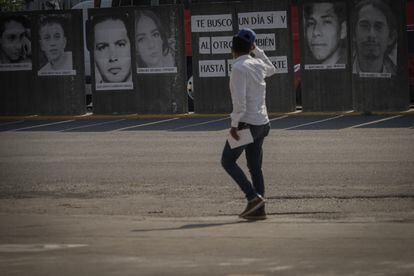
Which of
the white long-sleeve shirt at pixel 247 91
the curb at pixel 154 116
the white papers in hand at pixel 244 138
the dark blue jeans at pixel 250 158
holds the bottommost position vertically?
the curb at pixel 154 116

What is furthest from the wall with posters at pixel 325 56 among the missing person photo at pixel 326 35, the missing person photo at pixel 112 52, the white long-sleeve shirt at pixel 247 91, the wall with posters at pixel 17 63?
the white long-sleeve shirt at pixel 247 91

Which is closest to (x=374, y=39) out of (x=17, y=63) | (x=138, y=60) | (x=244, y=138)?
(x=138, y=60)

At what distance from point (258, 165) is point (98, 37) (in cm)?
1409

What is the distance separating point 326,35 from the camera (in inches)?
896

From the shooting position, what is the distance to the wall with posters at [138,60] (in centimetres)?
2378

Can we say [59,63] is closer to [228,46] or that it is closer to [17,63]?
[17,63]

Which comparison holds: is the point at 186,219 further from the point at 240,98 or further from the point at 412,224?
the point at 412,224

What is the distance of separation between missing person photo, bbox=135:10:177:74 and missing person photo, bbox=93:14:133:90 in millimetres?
247

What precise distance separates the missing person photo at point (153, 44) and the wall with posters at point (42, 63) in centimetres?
140

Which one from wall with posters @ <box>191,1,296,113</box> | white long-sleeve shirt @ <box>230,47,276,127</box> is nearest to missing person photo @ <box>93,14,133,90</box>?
wall with posters @ <box>191,1,296,113</box>

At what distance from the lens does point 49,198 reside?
12641 millimetres

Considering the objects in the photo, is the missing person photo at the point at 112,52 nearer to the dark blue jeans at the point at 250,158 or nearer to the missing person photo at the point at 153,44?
the missing person photo at the point at 153,44

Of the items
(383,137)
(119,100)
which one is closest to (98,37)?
(119,100)

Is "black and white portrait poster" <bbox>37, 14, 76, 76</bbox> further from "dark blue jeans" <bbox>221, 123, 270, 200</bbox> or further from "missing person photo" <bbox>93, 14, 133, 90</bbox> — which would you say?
"dark blue jeans" <bbox>221, 123, 270, 200</bbox>
